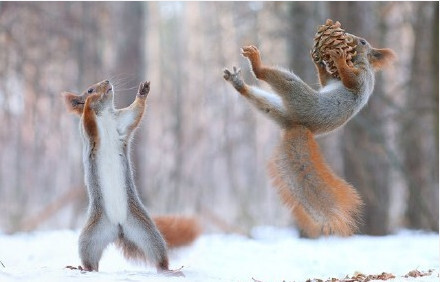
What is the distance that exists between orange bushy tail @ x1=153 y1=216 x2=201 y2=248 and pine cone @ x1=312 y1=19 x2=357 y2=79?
1.87 metres

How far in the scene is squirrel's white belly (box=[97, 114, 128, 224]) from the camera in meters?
5.38

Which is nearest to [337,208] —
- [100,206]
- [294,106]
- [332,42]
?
[294,106]

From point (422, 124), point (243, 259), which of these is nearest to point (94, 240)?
point (243, 259)

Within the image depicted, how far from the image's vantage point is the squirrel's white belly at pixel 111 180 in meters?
5.38

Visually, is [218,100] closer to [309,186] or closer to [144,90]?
[144,90]

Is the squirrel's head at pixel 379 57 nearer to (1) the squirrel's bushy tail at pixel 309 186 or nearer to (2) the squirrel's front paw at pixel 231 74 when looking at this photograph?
(1) the squirrel's bushy tail at pixel 309 186

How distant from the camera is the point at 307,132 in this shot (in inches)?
223

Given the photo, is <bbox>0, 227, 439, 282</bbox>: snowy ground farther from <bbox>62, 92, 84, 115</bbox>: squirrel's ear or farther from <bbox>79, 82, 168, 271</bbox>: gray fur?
<bbox>62, 92, 84, 115</bbox>: squirrel's ear

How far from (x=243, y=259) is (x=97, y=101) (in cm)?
250

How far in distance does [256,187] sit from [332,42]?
19.1 meters

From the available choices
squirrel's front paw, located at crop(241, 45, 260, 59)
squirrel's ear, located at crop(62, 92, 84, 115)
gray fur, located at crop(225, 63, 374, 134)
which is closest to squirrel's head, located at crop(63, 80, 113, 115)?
squirrel's ear, located at crop(62, 92, 84, 115)

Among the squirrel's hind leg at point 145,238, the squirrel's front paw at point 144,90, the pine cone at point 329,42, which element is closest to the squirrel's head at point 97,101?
the squirrel's front paw at point 144,90

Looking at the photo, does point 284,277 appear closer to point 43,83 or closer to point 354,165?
point 354,165

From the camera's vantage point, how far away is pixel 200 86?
22.8 m
